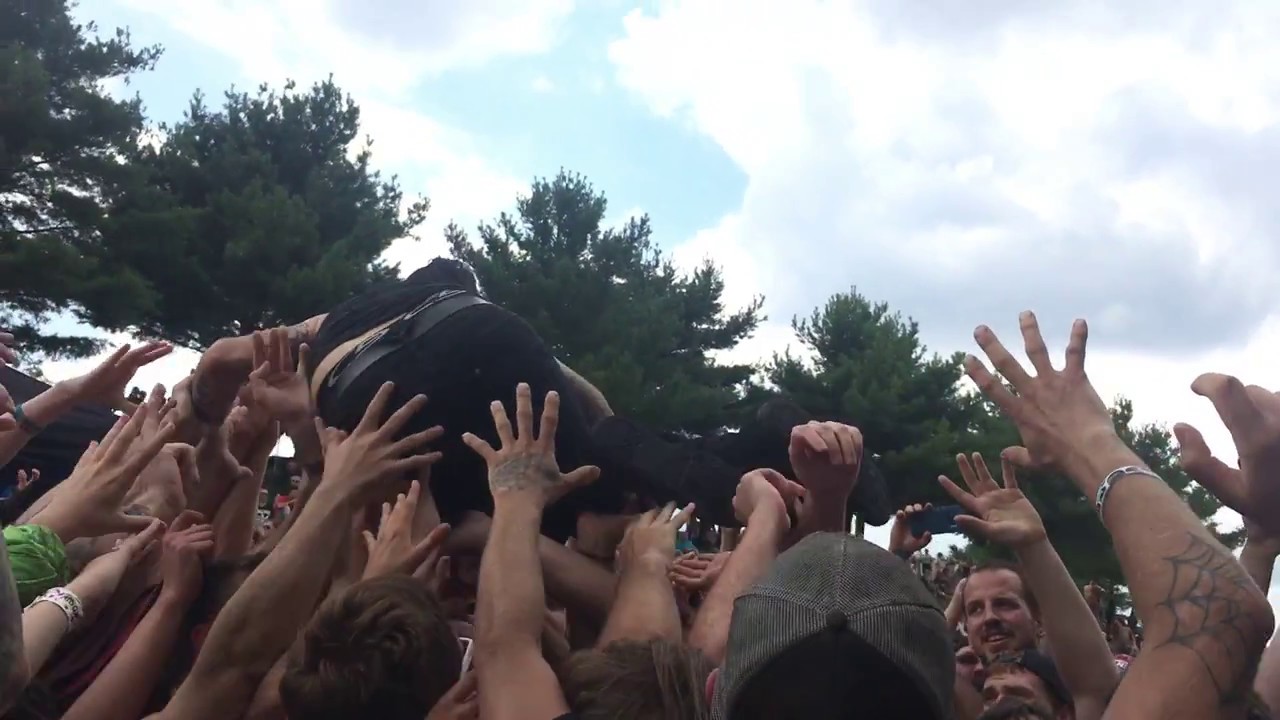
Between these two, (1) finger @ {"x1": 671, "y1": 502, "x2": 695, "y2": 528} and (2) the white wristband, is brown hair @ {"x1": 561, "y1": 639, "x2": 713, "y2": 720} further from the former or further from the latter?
(2) the white wristband

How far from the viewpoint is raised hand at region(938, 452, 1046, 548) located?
2258mm

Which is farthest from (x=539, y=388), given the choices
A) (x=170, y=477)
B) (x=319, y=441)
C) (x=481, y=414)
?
(x=170, y=477)

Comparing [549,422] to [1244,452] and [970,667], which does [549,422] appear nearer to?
[1244,452]

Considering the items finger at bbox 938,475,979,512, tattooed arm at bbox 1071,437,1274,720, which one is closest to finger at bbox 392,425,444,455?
finger at bbox 938,475,979,512

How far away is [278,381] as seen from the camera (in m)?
2.75

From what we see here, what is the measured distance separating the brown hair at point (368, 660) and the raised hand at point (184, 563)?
584 millimetres

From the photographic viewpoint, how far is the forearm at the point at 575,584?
250 centimetres

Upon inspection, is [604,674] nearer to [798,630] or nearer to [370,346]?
[798,630]

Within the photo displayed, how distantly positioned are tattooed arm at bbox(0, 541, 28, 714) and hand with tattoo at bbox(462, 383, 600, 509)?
0.92 meters

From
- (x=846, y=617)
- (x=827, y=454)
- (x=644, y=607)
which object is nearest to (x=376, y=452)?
(x=644, y=607)

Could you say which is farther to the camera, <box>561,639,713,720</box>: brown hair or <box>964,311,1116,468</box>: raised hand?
<box>964,311,1116,468</box>: raised hand

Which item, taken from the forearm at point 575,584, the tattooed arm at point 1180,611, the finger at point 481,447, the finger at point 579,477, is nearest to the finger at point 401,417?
the finger at point 481,447

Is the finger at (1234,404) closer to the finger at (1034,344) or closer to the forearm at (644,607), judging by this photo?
the finger at (1034,344)

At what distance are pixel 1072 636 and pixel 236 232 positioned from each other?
20.9 meters
